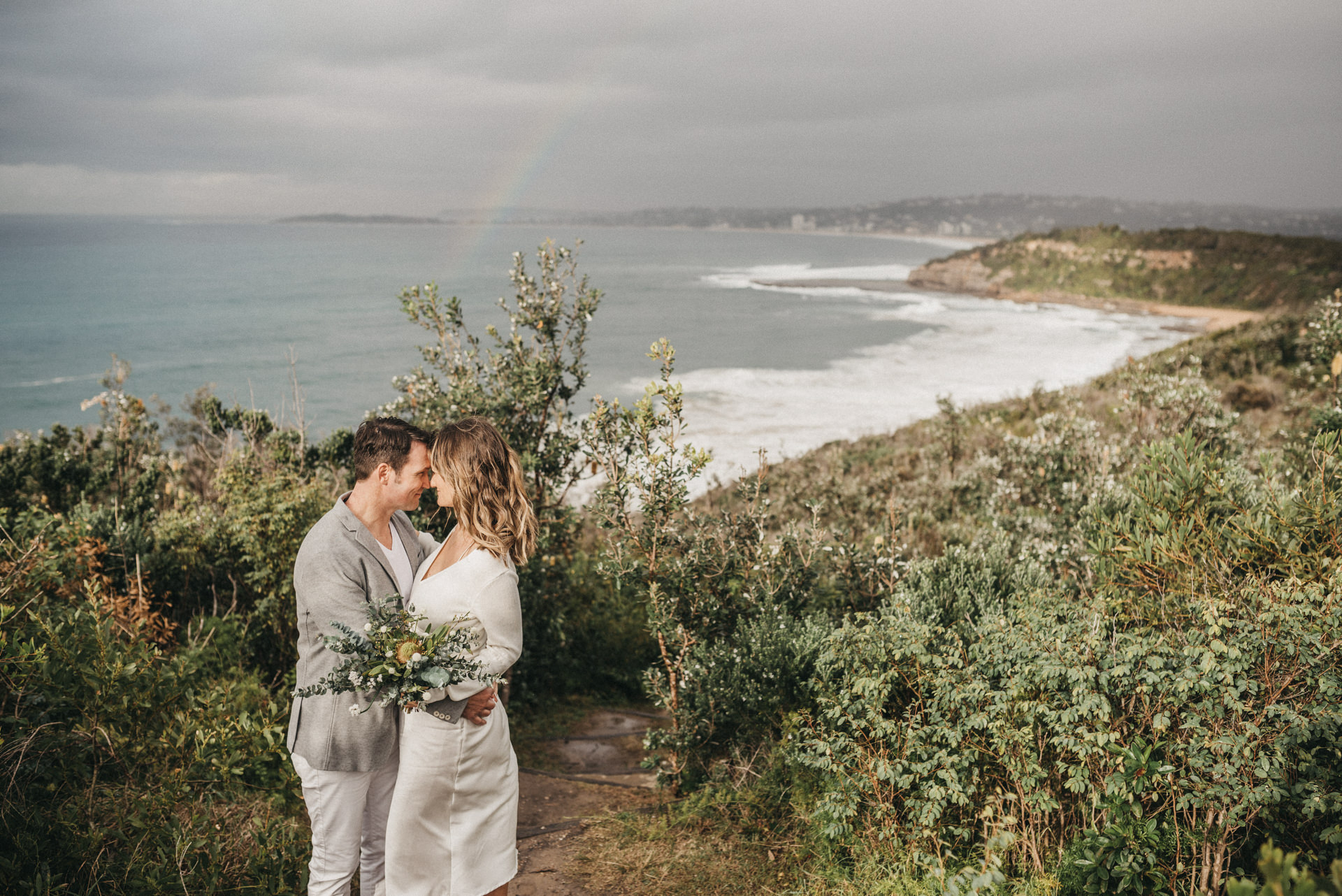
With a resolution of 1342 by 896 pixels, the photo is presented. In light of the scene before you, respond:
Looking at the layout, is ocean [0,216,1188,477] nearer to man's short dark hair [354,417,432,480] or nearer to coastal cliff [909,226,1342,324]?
man's short dark hair [354,417,432,480]

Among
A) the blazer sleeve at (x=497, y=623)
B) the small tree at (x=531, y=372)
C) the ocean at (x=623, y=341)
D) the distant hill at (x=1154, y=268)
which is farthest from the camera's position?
the distant hill at (x=1154, y=268)

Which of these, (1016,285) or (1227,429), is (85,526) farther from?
(1016,285)

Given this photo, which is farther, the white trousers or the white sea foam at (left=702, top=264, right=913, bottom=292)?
the white sea foam at (left=702, top=264, right=913, bottom=292)

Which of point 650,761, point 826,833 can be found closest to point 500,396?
point 650,761

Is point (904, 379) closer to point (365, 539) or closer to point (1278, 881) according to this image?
point (365, 539)

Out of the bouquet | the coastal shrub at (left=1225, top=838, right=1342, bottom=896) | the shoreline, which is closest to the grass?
the bouquet

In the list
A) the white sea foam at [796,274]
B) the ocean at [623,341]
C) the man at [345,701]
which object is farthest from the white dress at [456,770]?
the white sea foam at [796,274]

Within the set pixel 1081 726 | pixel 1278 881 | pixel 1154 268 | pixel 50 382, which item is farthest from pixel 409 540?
pixel 1154 268

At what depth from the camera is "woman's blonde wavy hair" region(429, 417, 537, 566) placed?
3148mm

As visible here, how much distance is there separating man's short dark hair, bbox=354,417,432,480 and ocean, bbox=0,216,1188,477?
2064mm

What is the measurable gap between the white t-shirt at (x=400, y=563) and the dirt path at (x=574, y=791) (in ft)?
5.97

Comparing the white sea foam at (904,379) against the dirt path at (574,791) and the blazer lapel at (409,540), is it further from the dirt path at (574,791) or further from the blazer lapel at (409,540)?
the blazer lapel at (409,540)

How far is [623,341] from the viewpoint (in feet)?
153

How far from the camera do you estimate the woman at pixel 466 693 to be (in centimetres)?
312
